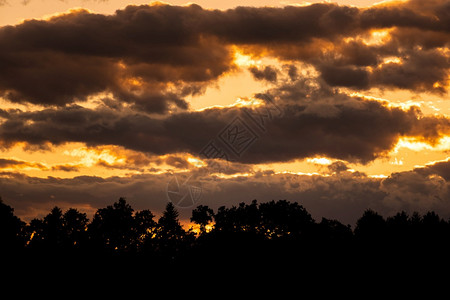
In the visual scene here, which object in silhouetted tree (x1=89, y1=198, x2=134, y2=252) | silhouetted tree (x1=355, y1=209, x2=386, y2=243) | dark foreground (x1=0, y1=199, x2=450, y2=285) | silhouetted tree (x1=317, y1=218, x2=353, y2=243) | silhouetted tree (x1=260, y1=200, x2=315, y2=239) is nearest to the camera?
dark foreground (x1=0, y1=199, x2=450, y2=285)

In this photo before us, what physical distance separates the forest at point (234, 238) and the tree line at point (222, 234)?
0.54 ft

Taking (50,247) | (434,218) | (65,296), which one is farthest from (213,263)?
(434,218)

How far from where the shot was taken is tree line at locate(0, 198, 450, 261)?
107m

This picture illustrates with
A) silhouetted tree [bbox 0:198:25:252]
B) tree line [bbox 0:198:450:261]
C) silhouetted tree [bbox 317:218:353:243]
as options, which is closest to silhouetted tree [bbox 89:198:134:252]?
tree line [bbox 0:198:450:261]

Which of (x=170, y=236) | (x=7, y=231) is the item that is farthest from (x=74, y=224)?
(x=7, y=231)

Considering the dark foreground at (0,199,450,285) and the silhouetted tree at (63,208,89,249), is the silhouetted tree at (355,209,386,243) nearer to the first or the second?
the dark foreground at (0,199,450,285)

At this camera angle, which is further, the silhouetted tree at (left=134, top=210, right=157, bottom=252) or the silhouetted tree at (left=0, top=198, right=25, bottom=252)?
the silhouetted tree at (left=134, top=210, right=157, bottom=252)

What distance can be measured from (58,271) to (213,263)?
27.7 m

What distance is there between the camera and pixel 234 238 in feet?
374

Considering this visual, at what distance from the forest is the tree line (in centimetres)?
17

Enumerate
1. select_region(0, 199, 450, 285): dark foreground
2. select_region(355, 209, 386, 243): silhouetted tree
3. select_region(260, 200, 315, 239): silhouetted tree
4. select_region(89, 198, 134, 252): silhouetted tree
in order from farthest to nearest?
select_region(89, 198, 134, 252): silhouetted tree → select_region(260, 200, 315, 239): silhouetted tree → select_region(355, 209, 386, 243): silhouetted tree → select_region(0, 199, 450, 285): dark foreground

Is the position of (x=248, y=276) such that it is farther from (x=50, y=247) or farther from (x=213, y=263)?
(x=50, y=247)

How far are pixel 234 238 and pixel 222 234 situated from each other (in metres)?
5.20

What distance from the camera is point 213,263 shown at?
107 m
